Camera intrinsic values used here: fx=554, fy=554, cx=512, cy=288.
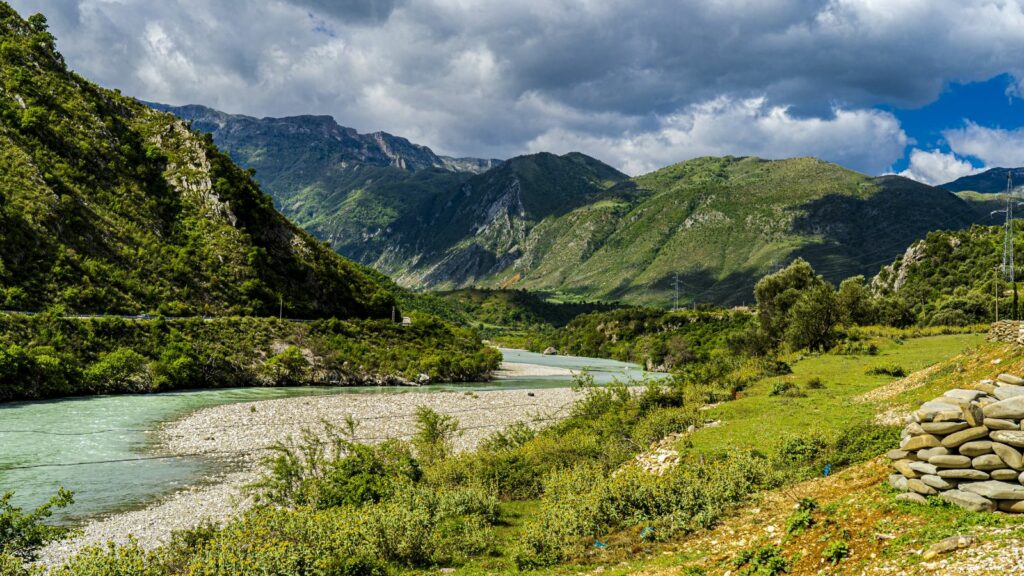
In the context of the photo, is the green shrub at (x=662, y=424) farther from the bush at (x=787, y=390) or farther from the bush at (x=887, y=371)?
the bush at (x=887, y=371)

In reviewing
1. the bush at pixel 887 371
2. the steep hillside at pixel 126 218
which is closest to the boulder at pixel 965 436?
the bush at pixel 887 371

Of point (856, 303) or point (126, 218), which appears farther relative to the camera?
point (126, 218)

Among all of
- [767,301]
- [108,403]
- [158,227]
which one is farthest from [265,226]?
[767,301]

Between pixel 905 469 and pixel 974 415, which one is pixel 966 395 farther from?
pixel 905 469

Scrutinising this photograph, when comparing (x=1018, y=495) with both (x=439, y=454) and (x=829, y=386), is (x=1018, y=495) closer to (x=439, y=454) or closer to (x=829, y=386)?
(x=439, y=454)

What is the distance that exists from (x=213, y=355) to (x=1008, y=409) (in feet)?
254

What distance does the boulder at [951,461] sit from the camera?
10695 millimetres

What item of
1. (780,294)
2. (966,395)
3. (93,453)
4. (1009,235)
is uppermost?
(1009,235)

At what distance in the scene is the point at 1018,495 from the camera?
9.73m

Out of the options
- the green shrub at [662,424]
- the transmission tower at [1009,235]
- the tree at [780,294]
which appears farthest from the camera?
the tree at [780,294]

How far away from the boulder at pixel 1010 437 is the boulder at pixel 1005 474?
0.48 m

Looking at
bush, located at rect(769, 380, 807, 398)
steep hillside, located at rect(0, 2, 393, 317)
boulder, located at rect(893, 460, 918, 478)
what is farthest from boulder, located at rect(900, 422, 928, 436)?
steep hillside, located at rect(0, 2, 393, 317)

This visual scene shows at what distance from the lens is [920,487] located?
36.7 ft

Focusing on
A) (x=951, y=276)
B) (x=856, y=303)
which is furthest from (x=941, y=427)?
(x=951, y=276)
